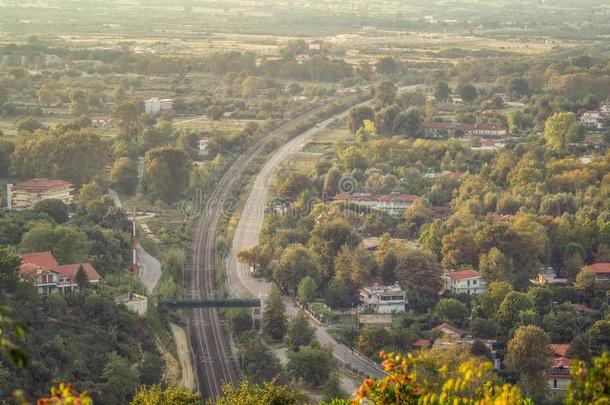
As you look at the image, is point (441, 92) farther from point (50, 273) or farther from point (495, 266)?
point (50, 273)

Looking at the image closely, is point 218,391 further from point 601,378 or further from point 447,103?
point 447,103

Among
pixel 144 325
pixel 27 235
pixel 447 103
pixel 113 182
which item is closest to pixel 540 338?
pixel 144 325

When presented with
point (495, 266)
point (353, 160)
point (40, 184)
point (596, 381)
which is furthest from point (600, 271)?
point (596, 381)

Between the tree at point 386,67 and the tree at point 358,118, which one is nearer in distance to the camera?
the tree at point 358,118

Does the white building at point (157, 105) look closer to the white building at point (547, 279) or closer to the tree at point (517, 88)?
the tree at point (517, 88)

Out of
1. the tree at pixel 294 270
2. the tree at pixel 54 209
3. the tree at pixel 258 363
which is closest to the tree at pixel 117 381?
the tree at pixel 258 363

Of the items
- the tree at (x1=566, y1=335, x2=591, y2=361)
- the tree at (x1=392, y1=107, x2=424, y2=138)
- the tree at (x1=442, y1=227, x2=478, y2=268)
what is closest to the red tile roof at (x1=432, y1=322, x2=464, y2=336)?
the tree at (x1=566, y1=335, x2=591, y2=361)
